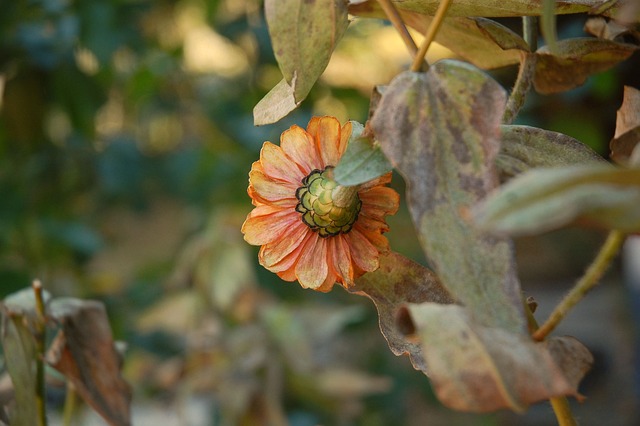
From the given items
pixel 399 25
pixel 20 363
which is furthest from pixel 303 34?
pixel 20 363

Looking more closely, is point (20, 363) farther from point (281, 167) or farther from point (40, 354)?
point (281, 167)

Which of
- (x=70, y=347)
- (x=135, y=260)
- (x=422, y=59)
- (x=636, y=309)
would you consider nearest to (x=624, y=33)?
(x=422, y=59)

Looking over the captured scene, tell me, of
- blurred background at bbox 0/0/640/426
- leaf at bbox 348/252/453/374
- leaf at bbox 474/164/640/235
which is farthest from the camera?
blurred background at bbox 0/0/640/426

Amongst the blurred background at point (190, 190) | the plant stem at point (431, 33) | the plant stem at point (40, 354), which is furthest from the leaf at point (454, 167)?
the blurred background at point (190, 190)

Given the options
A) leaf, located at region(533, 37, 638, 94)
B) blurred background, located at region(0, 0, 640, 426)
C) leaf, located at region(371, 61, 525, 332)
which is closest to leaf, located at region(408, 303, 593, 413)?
leaf, located at region(371, 61, 525, 332)

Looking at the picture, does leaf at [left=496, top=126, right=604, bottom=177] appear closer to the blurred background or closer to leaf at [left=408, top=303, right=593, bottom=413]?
leaf at [left=408, top=303, right=593, bottom=413]

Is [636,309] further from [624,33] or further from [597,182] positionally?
[597,182]

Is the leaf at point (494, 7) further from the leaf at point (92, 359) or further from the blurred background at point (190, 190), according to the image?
the blurred background at point (190, 190)
